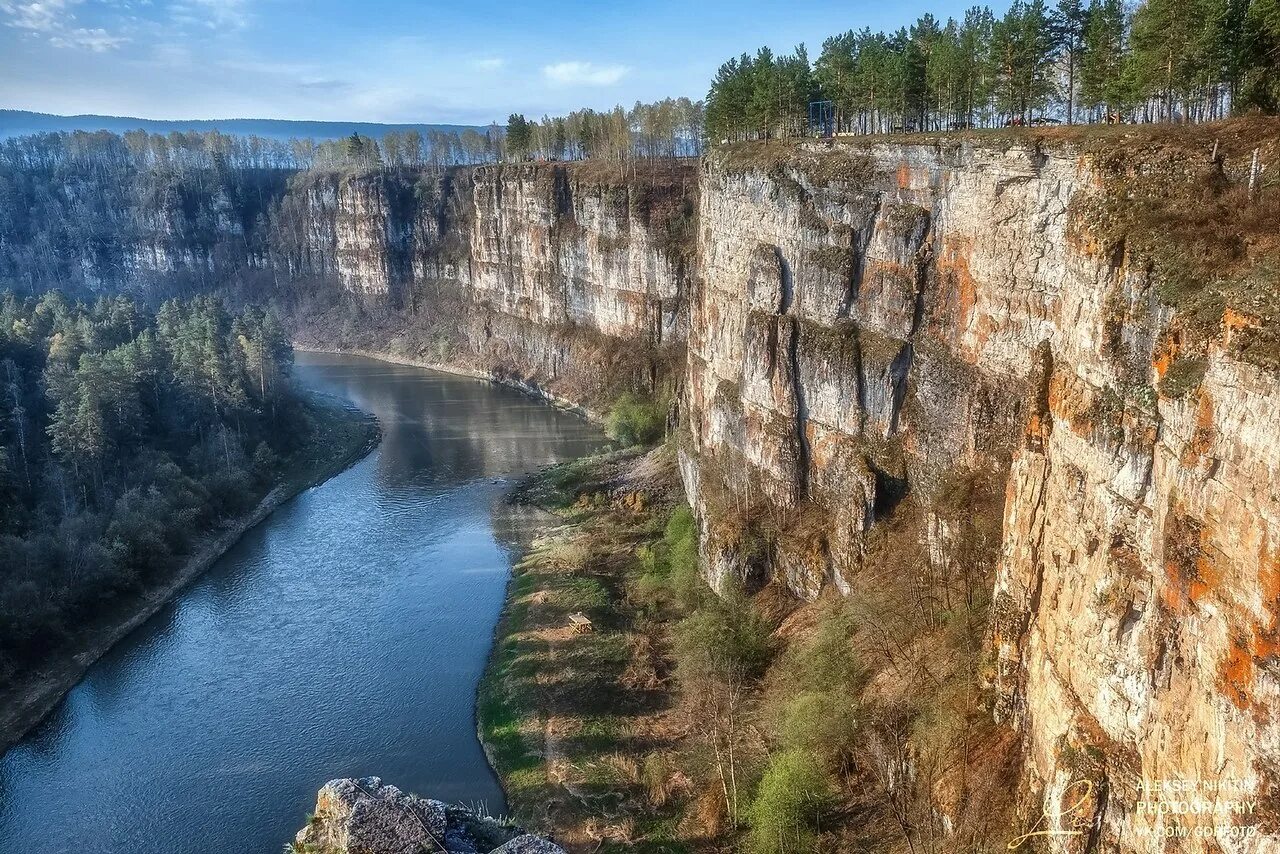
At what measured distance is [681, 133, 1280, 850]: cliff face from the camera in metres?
11.6

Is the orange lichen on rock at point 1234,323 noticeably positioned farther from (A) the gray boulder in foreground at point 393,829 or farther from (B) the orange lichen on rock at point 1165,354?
(A) the gray boulder in foreground at point 393,829

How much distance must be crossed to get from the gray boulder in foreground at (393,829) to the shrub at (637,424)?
145 feet

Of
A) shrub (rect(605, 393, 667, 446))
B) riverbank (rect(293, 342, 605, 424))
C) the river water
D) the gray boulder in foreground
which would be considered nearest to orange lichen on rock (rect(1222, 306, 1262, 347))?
the gray boulder in foreground

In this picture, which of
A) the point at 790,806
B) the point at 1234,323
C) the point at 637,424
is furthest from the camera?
the point at 637,424

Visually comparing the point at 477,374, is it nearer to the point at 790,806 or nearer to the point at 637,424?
the point at 637,424

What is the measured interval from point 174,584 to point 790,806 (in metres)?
32.0

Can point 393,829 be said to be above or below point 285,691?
above

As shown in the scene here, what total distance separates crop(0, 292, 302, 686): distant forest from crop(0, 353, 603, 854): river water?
2802 mm

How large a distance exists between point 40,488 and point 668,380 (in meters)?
38.6

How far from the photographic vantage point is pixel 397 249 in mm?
104625

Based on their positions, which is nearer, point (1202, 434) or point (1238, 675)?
point (1238, 675)

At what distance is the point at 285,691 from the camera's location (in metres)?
31.0

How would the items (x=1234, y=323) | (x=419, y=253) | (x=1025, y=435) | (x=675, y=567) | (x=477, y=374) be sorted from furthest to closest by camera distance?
(x=419, y=253) < (x=477, y=374) < (x=675, y=567) < (x=1025, y=435) < (x=1234, y=323)

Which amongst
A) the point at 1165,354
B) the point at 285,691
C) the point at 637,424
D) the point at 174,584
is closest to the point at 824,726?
the point at 1165,354
